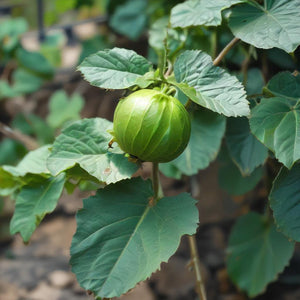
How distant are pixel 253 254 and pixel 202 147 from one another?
1.52 ft

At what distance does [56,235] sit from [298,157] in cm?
134

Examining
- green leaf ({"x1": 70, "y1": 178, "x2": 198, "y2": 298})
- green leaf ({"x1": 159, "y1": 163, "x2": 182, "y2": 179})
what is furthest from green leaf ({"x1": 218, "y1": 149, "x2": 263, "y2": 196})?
green leaf ({"x1": 70, "y1": 178, "x2": 198, "y2": 298})

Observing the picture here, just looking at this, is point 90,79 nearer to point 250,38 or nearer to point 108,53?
point 108,53

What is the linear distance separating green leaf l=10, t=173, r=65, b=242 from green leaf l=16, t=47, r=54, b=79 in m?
1.06

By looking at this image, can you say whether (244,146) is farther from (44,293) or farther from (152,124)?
(44,293)

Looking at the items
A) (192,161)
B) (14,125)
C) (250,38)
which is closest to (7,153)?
(14,125)

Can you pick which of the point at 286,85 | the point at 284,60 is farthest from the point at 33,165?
the point at 284,60

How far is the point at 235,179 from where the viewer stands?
4.06 feet

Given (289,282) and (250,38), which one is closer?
(250,38)

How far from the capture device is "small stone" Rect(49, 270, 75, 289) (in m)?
1.50

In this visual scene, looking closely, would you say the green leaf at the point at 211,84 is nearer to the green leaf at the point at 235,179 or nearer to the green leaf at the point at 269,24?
the green leaf at the point at 269,24

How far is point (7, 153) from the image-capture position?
1.75 meters

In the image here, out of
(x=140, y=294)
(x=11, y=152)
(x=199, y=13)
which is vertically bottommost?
(x=140, y=294)

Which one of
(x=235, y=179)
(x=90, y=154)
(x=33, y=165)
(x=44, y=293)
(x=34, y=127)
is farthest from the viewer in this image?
(x=34, y=127)
